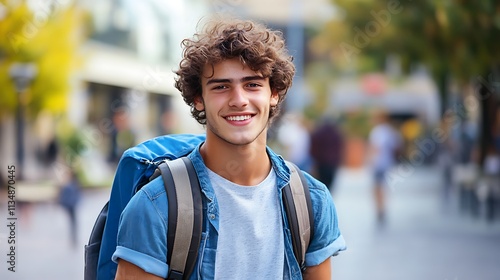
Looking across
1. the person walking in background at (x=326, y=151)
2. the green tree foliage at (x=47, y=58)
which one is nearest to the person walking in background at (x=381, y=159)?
the person walking in background at (x=326, y=151)

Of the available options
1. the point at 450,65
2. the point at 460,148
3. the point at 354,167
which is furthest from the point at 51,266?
the point at 354,167

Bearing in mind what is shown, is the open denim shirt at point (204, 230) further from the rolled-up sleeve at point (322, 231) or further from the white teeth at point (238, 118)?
the white teeth at point (238, 118)

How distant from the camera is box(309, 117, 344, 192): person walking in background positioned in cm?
1172

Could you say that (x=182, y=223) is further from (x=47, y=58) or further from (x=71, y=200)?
(x=47, y=58)

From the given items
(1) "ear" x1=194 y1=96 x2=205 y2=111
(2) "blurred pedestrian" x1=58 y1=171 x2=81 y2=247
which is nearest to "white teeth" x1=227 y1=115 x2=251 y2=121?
(1) "ear" x1=194 y1=96 x2=205 y2=111

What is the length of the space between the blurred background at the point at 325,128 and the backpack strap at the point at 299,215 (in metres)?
0.63

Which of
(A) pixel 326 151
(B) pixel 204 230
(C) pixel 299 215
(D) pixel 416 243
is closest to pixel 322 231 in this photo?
(C) pixel 299 215

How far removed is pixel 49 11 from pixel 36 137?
7.52 m

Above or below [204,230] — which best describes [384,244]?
below

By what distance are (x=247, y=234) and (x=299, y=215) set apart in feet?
0.52

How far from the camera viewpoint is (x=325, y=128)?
12.3 m

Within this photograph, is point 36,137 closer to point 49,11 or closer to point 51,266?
point 49,11

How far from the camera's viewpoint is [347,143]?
32.1m

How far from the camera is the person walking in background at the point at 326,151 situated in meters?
11.7
